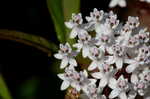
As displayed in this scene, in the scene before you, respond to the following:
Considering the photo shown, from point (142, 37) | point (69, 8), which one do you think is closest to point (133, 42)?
point (142, 37)

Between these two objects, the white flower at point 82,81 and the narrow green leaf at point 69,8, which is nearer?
the white flower at point 82,81

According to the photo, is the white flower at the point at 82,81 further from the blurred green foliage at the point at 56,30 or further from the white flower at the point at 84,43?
the blurred green foliage at the point at 56,30

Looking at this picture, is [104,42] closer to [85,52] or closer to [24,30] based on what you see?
[85,52]

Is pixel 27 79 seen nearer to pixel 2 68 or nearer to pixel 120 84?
pixel 2 68

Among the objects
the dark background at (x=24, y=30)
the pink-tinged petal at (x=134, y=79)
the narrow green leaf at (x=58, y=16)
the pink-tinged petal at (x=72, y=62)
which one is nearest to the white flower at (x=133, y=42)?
the pink-tinged petal at (x=134, y=79)

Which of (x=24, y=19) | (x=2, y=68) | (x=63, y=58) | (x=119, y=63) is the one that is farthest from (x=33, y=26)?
(x=119, y=63)

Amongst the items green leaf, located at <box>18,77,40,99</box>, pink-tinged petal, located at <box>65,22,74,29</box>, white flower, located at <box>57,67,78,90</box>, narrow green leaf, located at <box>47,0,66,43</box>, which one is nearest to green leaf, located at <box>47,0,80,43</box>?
narrow green leaf, located at <box>47,0,66,43</box>

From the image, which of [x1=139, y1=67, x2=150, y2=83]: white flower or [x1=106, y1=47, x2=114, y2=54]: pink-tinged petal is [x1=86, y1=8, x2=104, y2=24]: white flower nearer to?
[x1=106, y1=47, x2=114, y2=54]: pink-tinged petal
